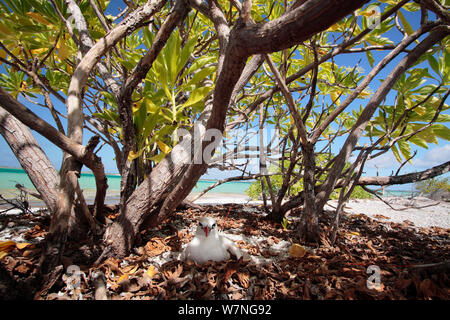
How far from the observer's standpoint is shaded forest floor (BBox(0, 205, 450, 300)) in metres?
0.73

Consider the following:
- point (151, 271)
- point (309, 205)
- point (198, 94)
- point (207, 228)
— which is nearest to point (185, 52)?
point (198, 94)

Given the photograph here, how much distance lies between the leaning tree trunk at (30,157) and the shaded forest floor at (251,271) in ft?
0.92

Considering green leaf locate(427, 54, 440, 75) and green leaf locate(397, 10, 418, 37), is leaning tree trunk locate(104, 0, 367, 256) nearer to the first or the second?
green leaf locate(397, 10, 418, 37)

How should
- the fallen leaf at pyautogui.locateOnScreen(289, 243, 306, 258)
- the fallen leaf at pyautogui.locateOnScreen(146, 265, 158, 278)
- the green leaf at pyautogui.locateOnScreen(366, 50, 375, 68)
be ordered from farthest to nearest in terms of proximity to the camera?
the green leaf at pyautogui.locateOnScreen(366, 50, 375, 68) < the fallen leaf at pyautogui.locateOnScreen(289, 243, 306, 258) < the fallen leaf at pyautogui.locateOnScreen(146, 265, 158, 278)

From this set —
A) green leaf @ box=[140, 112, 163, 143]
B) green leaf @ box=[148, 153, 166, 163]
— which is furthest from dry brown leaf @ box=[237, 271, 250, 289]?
green leaf @ box=[140, 112, 163, 143]

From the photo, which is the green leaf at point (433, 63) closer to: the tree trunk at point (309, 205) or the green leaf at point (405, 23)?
the green leaf at point (405, 23)

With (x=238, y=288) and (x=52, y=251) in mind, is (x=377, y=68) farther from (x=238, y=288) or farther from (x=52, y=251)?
(x=52, y=251)

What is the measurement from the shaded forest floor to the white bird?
0.05 m

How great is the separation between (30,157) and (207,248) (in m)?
1.10

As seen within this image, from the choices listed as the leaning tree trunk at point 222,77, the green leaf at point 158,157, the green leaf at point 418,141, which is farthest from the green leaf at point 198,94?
the green leaf at point 418,141

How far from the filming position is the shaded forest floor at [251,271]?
73 centimetres
